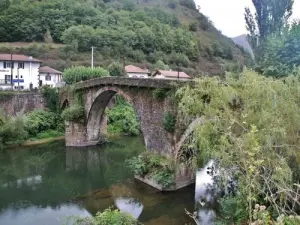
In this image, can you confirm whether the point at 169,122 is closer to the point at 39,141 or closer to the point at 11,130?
the point at 11,130

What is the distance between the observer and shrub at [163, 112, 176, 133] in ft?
53.4

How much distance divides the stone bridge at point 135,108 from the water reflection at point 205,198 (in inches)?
92.7

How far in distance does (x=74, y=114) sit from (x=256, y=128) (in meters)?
18.8

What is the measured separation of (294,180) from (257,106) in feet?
8.40

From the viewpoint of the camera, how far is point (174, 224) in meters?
13.2

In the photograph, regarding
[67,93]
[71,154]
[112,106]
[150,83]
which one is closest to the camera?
[150,83]

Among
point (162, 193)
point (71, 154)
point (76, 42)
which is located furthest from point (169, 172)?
point (76, 42)

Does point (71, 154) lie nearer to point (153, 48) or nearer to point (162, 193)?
point (162, 193)

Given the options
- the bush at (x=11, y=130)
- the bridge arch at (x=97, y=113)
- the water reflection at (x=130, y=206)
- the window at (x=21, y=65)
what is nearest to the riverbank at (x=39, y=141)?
the bush at (x=11, y=130)

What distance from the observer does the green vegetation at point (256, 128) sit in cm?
946

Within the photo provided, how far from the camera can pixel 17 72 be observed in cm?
3928

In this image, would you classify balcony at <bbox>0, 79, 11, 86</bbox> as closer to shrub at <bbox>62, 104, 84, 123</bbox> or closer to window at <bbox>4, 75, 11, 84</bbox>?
window at <bbox>4, 75, 11, 84</bbox>

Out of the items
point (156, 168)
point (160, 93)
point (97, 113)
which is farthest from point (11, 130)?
point (160, 93)

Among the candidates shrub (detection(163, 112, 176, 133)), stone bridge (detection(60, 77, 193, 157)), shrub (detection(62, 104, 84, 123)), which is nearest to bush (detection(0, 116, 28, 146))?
A: shrub (detection(62, 104, 84, 123))
